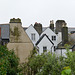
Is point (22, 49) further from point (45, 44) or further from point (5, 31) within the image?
point (45, 44)

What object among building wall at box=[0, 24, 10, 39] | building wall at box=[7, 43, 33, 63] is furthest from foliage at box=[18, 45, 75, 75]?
building wall at box=[0, 24, 10, 39]

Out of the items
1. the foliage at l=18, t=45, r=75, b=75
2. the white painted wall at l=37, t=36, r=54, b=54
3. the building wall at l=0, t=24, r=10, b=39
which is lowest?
the foliage at l=18, t=45, r=75, b=75

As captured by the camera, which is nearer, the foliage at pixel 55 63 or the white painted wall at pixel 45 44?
the foliage at pixel 55 63

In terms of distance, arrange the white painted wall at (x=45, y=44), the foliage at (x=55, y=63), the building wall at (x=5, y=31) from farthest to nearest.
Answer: the white painted wall at (x=45, y=44) → the building wall at (x=5, y=31) → the foliage at (x=55, y=63)

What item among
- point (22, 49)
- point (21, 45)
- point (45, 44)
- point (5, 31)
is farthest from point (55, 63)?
point (45, 44)

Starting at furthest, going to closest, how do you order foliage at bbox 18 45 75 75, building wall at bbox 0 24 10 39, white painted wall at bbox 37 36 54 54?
1. white painted wall at bbox 37 36 54 54
2. building wall at bbox 0 24 10 39
3. foliage at bbox 18 45 75 75

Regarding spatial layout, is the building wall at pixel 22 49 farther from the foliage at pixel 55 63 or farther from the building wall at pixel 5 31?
the foliage at pixel 55 63

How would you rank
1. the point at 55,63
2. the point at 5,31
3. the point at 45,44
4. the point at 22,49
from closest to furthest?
the point at 55,63 < the point at 22,49 < the point at 5,31 < the point at 45,44

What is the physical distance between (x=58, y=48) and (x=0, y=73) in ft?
76.2

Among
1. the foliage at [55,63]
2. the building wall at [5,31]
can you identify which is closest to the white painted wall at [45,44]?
the building wall at [5,31]

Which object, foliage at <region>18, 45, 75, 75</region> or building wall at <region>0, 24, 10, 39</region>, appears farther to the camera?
building wall at <region>0, 24, 10, 39</region>

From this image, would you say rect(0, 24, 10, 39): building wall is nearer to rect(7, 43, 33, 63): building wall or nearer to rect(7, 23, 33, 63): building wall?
rect(7, 23, 33, 63): building wall

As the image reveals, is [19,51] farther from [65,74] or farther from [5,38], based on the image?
[65,74]

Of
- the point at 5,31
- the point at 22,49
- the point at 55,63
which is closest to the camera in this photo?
the point at 55,63
